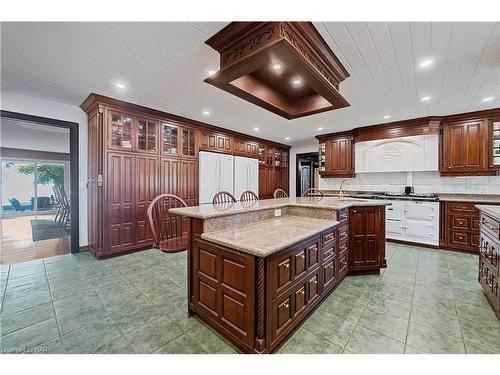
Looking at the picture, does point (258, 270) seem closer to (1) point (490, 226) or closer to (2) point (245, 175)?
(1) point (490, 226)

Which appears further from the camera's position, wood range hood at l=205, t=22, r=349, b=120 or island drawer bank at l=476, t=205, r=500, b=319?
island drawer bank at l=476, t=205, r=500, b=319

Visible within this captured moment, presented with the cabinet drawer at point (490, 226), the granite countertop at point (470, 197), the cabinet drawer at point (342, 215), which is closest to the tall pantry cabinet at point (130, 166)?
the cabinet drawer at point (342, 215)

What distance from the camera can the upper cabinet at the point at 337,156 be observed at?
17.6 feet

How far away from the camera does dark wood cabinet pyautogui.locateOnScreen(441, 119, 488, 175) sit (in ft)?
12.6

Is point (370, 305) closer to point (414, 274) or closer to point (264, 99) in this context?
point (414, 274)

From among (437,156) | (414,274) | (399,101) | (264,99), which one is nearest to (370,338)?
(414,274)

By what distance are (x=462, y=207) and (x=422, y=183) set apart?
996mm

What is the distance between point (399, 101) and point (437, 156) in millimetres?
1804

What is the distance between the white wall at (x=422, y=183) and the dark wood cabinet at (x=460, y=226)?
738 mm

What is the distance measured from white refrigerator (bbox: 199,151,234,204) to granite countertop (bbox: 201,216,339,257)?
2716 millimetres

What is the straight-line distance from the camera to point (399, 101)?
342 centimetres

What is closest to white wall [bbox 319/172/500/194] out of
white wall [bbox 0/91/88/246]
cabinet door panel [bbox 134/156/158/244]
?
cabinet door panel [bbox 134/156/158/244]

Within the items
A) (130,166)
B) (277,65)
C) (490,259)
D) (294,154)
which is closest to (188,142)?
(130,166)

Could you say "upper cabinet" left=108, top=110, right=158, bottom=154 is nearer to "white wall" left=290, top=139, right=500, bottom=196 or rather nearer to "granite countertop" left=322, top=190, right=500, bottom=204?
"white wall" left=290, top=139, right=500, bottom=196
